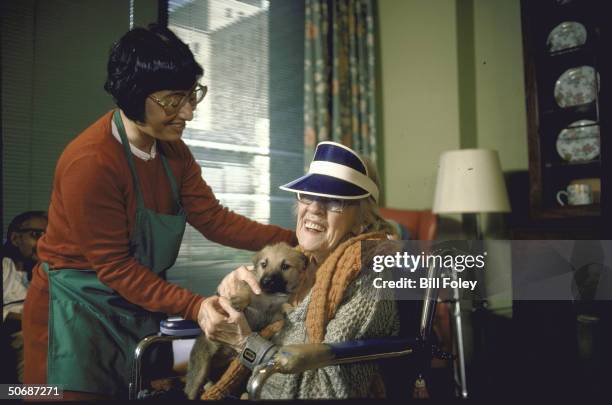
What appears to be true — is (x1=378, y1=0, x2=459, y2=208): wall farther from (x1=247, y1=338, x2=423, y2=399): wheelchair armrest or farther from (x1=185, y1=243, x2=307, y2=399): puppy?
(x1=247, y1=338, x2=423, y2=399): wheelchair armrest

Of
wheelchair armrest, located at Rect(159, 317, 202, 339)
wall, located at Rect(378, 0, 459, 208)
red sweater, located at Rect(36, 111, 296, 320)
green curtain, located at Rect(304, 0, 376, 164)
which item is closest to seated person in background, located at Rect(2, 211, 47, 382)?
red sweater, located at Rect(36, 111, 296, 320)

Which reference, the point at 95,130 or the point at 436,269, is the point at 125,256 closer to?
the point at 95,130

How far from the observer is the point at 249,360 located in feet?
2.52

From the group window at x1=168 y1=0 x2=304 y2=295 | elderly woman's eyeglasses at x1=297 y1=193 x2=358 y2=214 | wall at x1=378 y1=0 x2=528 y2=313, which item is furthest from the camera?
wall at x1=378 y1=0 x2=528 y2=313

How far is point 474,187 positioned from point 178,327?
4.81 ft

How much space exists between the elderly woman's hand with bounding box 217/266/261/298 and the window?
0.43 feet

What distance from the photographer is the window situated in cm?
108

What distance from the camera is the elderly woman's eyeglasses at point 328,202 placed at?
0.93 meters

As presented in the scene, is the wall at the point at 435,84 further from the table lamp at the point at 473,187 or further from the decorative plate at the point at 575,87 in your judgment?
the decorative plate at the point at 575,87

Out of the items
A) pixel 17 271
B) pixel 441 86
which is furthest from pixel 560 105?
pixel 17 271

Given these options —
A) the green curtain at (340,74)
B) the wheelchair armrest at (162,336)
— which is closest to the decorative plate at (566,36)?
the green curtain at (340,74)

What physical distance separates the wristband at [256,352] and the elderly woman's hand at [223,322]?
0.07 metres

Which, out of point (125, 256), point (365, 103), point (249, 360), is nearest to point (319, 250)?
point (249, 360)

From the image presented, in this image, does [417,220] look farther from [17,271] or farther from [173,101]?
[17,271]
